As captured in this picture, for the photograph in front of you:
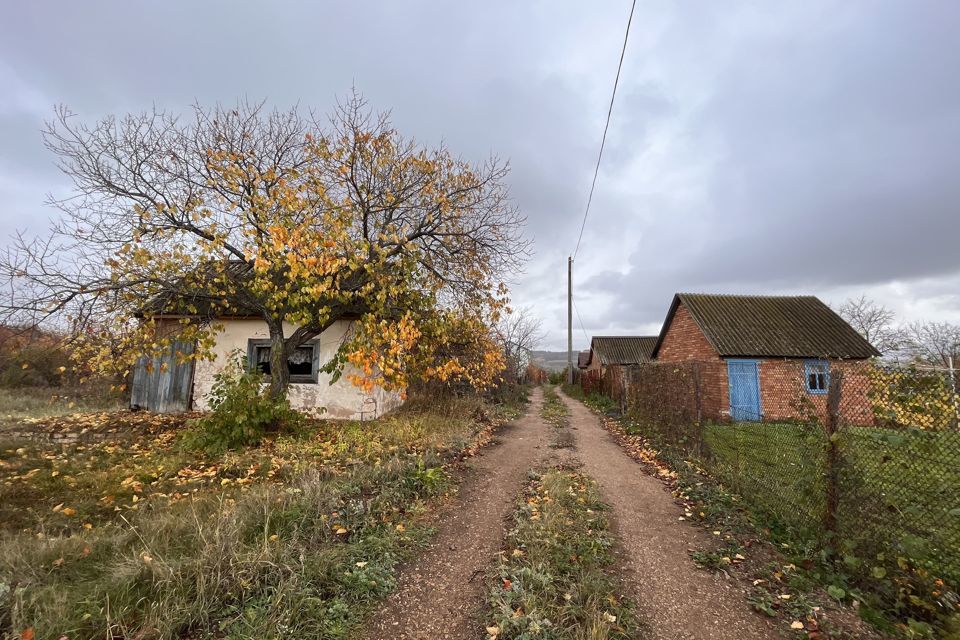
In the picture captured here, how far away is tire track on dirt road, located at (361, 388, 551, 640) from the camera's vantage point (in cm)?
273

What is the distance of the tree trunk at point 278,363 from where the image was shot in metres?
8.22

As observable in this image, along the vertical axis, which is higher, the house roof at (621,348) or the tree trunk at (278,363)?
the house roof at (621,348)

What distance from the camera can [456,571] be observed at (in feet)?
11.2

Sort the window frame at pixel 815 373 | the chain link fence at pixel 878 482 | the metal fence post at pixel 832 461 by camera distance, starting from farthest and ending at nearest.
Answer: the window frame at pixel 815 373, the metal fence post at pixel 832 461, the chain link fence at pixel 878 482

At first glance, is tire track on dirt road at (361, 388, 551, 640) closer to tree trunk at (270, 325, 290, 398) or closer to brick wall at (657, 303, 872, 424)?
brick wall at (657, 303, 872, 424)

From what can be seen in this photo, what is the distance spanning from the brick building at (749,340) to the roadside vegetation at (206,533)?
10198mm

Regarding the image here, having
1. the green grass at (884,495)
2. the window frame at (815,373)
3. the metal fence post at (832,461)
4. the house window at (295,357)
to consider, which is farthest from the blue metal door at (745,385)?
the house window at (295,357)

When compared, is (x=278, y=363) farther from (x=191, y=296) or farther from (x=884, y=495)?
(x=884, y=495)

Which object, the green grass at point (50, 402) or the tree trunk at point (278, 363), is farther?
the green grass at point (50, 402)

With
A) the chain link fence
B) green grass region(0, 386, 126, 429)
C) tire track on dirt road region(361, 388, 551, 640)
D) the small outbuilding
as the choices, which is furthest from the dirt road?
the small outbuilding

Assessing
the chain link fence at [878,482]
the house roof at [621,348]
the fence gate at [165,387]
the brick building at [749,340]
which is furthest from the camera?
the house roof at [621,348]

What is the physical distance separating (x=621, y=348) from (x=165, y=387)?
106 ft

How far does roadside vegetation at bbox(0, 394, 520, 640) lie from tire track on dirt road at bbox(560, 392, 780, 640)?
2.05 meters

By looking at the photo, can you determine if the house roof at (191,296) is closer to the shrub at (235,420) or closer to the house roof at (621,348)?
the shrub at (235,420)
